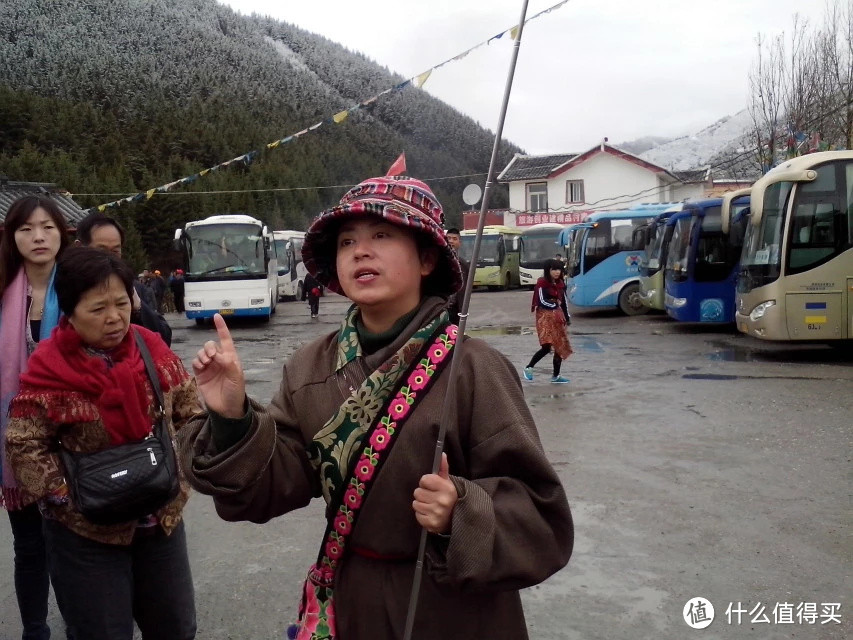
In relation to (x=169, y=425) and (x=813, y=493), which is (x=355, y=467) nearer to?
(x=169, y=425)

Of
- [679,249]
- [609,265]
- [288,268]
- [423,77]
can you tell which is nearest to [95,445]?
[423,77]

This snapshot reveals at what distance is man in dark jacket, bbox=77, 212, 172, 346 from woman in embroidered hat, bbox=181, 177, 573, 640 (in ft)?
6.25

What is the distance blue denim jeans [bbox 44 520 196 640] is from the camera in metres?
2.50

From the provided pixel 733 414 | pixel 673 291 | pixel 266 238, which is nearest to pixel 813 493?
pixel 733 414

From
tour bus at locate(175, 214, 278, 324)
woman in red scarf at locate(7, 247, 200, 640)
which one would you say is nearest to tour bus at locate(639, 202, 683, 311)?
tour bus at locate(175, 214, 278, 324)

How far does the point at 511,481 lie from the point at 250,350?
1442 cm

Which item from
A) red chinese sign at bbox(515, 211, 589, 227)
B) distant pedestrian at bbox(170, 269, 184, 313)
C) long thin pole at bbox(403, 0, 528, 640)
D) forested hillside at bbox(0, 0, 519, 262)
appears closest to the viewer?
long thin pole at bbox(403, 0, 528, 640)

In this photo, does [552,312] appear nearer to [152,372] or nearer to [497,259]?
[152,372]

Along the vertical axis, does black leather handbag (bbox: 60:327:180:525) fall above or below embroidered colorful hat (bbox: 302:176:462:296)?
below

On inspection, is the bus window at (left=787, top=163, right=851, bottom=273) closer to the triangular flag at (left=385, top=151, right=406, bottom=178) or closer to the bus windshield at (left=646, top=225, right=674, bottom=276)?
the bus windshield at (left=646, top=225, right=674, bottom=276)

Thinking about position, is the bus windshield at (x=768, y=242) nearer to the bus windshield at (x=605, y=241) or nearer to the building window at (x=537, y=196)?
the bus windshield at (x=605, y=241)

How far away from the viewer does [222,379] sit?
1690mm

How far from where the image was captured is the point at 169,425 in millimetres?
2771

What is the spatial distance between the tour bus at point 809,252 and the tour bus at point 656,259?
20.2 feet
